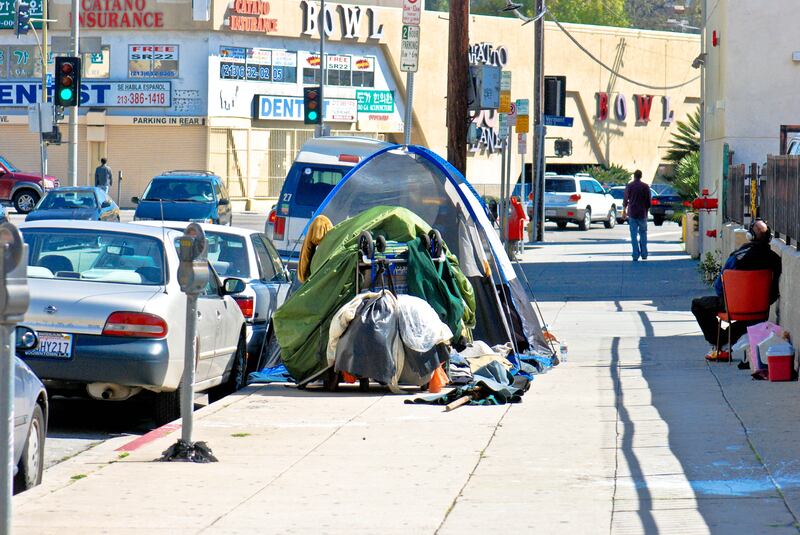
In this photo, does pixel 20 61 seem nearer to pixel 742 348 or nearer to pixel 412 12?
pixel 412 12

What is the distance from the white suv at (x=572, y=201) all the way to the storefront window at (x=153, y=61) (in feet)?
53.3

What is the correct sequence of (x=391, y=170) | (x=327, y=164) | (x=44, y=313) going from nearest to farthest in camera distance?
1. (x=44, y=313)
2. (x=391, y=170)
3. (x=327, y=164)

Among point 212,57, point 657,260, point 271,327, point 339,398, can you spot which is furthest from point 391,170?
point 212,57

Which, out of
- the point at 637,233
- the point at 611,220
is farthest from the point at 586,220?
the point at 637,233

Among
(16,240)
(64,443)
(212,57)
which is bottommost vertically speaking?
(64,443)

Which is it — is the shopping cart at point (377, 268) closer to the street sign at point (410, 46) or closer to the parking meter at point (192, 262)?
the parking meter at point (192, 262)

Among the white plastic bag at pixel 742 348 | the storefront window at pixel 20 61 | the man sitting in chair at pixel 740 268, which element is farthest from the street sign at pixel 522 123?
the storefront window at pixel 20 61

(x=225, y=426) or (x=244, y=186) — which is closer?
(x=225, y=426)

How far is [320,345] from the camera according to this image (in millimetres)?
11508

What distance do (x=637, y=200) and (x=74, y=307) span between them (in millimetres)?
19663

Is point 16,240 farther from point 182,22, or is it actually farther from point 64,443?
point 182,22

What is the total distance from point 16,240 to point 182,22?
4655 cm

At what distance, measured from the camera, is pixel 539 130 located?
1394 inches

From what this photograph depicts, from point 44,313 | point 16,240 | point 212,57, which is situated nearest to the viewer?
point 16,240
